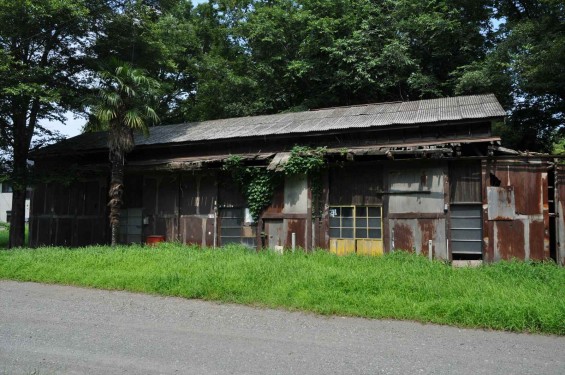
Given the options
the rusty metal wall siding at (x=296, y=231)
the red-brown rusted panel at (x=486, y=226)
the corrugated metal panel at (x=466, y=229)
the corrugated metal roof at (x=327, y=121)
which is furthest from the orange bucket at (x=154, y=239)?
the red-brown rusted panel at (x=486, y=226)

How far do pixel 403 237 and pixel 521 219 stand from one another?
10.5 feet

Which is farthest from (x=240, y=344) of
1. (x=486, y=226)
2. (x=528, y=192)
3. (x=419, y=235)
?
(x=528, y=192)

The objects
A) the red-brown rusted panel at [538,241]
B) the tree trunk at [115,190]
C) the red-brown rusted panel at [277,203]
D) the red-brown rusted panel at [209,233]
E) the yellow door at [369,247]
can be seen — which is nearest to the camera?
the red-brown rusted panel at [538,241]

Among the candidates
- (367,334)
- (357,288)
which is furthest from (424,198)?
(367,334)

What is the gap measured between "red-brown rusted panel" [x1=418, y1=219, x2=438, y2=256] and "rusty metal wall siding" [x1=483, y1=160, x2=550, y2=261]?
1.38m

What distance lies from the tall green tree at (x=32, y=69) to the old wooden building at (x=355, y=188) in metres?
2.09

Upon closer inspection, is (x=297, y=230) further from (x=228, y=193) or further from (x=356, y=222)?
(x=228, y=193)

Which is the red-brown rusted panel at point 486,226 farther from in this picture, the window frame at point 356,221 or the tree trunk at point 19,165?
the tree trunk at point 19,165

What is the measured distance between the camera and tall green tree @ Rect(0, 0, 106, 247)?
52.3 feet

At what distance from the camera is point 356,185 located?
14023 mm

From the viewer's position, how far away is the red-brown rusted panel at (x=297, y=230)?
14.4m

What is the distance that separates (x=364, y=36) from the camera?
2277 centimetres

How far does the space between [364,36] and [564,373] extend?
20278mm

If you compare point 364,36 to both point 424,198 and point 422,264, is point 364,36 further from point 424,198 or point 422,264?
point 422,264
